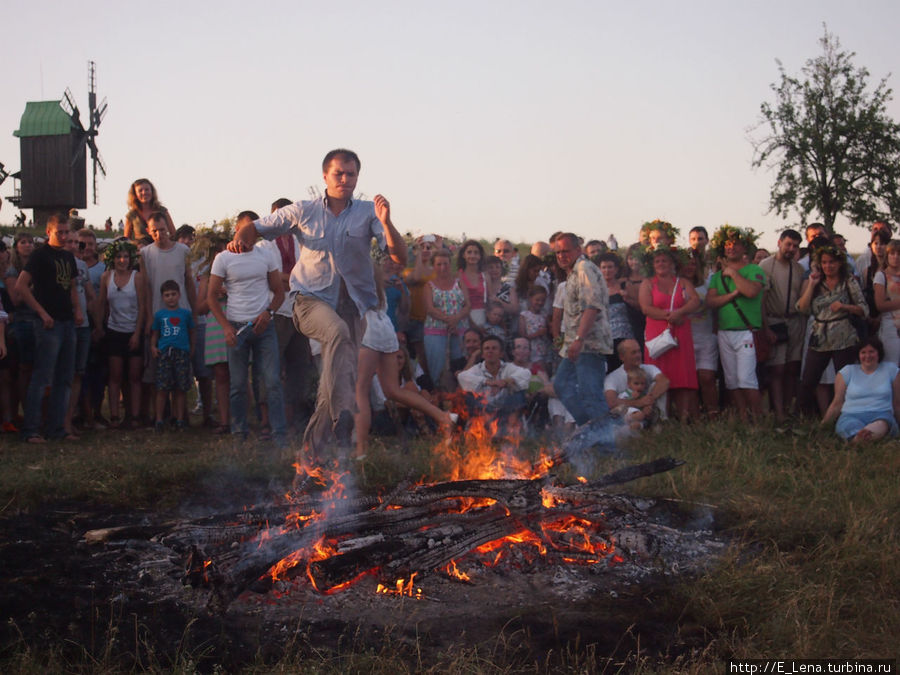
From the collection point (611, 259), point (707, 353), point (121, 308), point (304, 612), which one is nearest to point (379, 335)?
point (304, 612)

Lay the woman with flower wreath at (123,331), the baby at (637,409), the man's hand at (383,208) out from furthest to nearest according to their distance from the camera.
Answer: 1. the woman with flower wreath at (123,331)
2. the baby at (637,409)
3. the man's hand at (383,208)

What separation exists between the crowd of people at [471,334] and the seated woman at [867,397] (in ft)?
0.06

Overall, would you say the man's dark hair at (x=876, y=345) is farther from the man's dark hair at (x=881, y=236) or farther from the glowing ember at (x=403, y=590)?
the glowing ember at (x=403, y=590)

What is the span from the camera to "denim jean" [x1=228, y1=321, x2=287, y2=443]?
32.8 ft

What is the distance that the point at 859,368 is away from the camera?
980 cm

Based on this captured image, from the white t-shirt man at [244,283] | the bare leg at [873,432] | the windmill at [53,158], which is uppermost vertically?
the windmill at [53,158]

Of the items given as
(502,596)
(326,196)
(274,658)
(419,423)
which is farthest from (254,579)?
(419,423)

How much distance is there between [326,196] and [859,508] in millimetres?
4584

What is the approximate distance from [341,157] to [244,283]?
3296 millimetres

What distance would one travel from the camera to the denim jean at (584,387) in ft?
32.3

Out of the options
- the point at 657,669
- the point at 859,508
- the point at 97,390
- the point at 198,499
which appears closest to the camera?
the point at 657,669

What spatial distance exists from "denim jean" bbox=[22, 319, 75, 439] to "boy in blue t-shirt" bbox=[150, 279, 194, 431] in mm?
992

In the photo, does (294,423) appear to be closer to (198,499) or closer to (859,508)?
(198,499)

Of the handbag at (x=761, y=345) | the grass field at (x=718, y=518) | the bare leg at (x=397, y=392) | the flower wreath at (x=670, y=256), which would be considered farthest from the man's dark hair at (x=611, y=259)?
the bare leg at (x=397, y=392)
